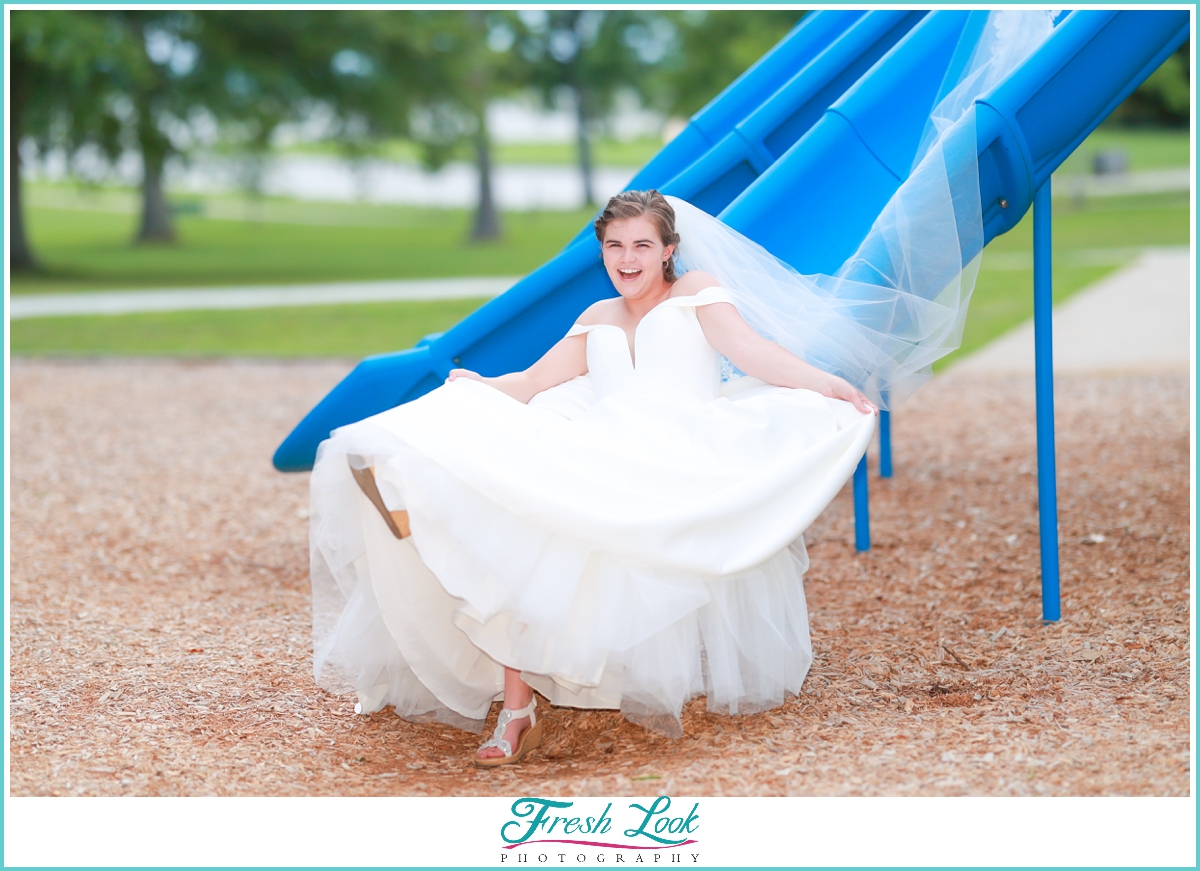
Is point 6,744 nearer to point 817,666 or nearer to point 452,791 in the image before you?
point 452,791

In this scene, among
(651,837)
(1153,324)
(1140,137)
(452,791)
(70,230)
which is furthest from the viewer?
(1140,137)

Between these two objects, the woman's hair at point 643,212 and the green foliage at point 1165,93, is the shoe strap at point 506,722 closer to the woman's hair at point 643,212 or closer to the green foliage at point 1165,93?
the woman's hair at point 643,212

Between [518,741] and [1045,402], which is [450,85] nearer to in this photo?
[1045,402]

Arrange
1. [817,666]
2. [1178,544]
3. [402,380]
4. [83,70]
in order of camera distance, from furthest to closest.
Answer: [83,70] < [1178,544] < [402,380] < [817,666]

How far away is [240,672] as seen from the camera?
4.10 metres

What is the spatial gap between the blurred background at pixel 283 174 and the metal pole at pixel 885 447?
330 centimetres

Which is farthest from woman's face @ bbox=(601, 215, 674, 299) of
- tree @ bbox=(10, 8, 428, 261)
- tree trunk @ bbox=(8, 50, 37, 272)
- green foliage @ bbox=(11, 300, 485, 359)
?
tree trunk @ bbox=(8, 50, 37, 272)

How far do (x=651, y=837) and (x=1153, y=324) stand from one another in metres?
10.6

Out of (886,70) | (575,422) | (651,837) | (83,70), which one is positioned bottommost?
(651,837)

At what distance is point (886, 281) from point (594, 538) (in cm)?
137

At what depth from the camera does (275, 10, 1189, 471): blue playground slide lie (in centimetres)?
367

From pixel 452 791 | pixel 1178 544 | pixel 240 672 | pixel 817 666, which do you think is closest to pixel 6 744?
pixel 240 672

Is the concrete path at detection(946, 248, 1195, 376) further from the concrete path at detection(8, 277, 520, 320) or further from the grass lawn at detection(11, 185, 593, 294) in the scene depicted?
the grass lawn at detection(11, 185, 593, 294)

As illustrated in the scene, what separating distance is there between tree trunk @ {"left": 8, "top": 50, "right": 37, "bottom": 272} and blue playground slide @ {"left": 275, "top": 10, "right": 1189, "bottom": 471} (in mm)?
15351
